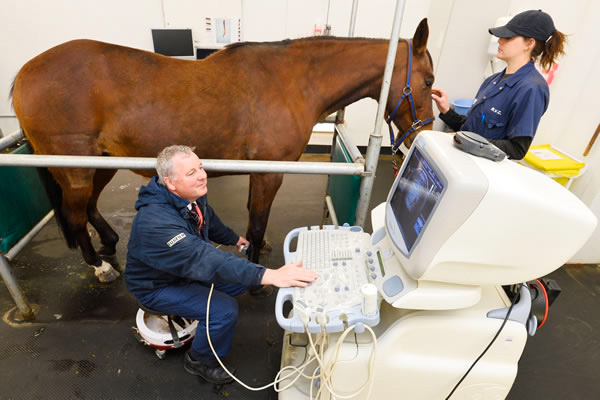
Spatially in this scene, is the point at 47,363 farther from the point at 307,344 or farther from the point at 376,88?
the point at 376,88

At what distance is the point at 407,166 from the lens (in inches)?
44.9

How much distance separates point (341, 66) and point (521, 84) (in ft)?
2.90

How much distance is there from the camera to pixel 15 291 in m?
1.75

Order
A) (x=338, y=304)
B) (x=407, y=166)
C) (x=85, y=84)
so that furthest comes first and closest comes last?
1. (x=85, y=84)
2. (x=407, y=166)
3. (x=338, y=304)

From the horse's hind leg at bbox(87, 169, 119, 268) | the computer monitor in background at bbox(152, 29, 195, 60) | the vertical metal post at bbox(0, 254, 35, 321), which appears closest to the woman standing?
the horse's hind leg at bbox(87, 169, 119, 268)

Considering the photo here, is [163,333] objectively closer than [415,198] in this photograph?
No

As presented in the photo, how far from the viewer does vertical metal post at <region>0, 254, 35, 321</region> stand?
167cm

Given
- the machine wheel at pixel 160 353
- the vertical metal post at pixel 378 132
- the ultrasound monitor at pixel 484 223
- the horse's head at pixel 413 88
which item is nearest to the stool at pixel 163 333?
the machine wheel at pixel 160 353

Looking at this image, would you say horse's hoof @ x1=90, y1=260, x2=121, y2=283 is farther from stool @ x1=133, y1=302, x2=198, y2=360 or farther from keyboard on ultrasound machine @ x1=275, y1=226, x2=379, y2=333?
keyboard on ultrasound machine @ x1=275, y1=226, x2=379, y2=333

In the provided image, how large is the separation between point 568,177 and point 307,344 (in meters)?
2.27

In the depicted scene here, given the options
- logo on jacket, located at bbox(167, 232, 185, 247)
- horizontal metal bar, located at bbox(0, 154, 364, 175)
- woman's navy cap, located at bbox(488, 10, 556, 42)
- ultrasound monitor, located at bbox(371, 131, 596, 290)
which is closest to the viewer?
ultrasound monitor, located at bbox(371, 131, 596, 290)

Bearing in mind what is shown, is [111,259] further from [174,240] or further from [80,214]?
[174,240]

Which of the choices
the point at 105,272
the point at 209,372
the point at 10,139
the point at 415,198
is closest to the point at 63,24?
the point at 10,139

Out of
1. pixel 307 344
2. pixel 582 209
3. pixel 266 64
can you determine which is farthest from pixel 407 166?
pixel 266 64
